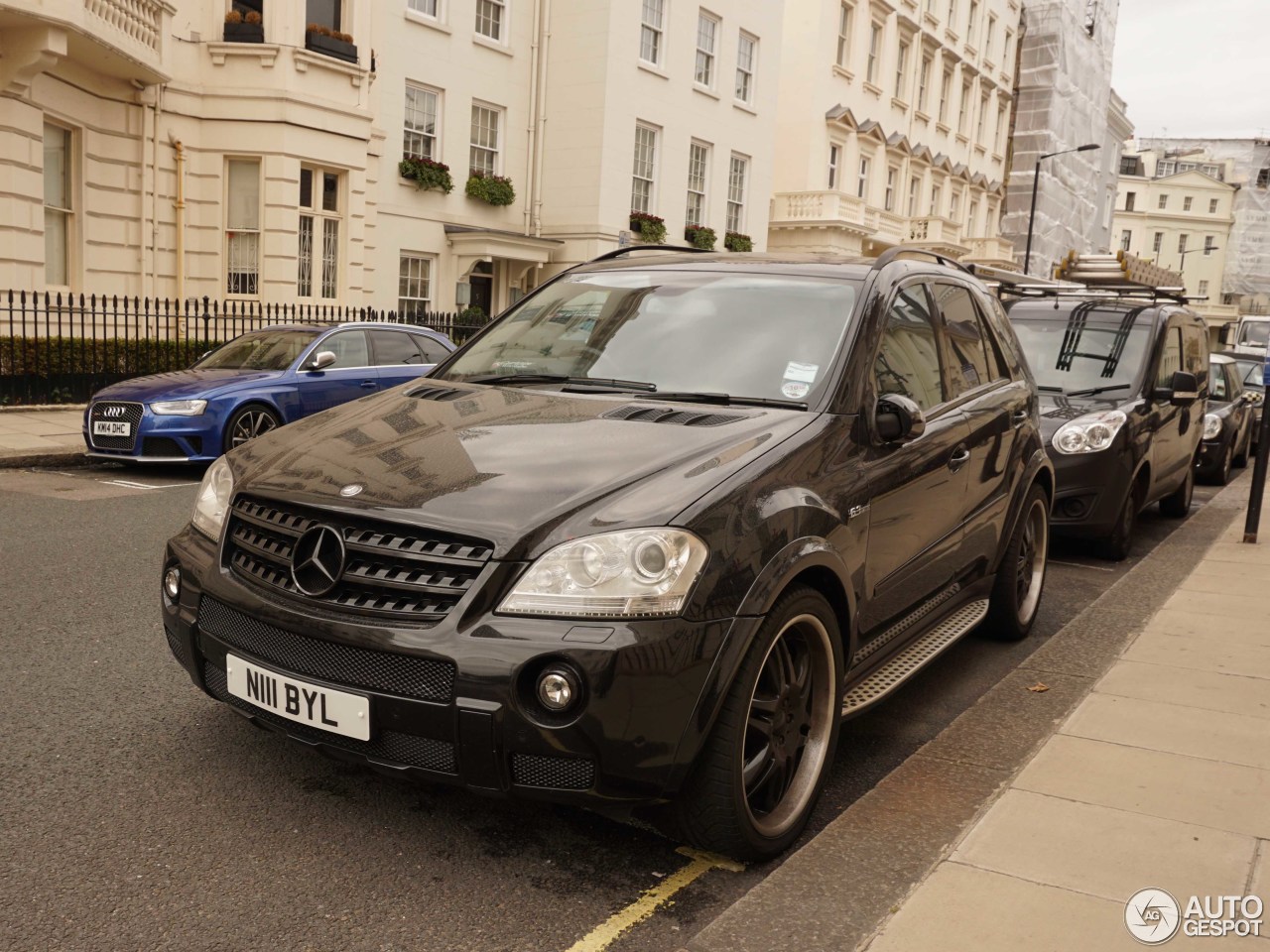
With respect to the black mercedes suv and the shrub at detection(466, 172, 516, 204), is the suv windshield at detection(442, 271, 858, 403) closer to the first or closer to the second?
the black mercedes suv

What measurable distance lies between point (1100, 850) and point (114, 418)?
9.43 m

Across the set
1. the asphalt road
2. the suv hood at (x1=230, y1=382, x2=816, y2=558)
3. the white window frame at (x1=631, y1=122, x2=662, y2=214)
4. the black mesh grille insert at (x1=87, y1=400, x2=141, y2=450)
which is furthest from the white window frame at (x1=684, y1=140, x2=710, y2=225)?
the suv hood at (x1=230, y1=382, x2=816, y2=558)

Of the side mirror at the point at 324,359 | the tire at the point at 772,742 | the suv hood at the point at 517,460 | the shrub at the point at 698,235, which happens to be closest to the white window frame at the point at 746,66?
the shrub at the point at 698,235

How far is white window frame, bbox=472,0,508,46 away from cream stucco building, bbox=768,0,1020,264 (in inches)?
476

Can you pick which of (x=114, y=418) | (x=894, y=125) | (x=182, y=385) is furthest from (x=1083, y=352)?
(x=894, y=125)

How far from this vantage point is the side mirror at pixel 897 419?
12.2ft

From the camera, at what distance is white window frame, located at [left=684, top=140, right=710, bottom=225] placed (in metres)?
28.0

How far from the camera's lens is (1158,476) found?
9.00 m

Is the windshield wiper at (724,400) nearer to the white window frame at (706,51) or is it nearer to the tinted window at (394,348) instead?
the tinted window at (394,348)

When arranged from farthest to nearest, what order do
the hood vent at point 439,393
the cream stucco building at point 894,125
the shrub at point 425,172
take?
1. the cream stucco building at point 894,125
2. the shrub at point 425,172
3. the hood vent at point 439,393

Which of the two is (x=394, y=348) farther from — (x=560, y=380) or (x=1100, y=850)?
(x=1100, y=850)

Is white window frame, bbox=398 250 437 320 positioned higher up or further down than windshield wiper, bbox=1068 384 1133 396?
higher up

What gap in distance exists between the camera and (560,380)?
4105 millimetres

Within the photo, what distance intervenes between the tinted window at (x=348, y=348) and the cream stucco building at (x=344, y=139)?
627 centimetres
